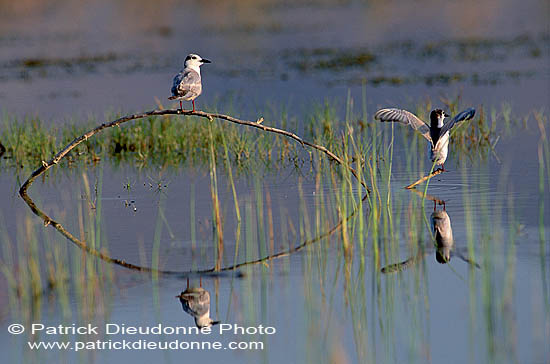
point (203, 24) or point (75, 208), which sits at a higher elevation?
point (203, 24)

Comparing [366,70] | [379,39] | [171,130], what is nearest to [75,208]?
[171,130]

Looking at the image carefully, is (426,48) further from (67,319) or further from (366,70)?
(67,319)

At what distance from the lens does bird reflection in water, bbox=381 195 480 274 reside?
6100 mm

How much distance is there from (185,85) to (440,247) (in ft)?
9.93

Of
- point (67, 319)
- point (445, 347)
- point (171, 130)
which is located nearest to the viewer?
point (445, 347)

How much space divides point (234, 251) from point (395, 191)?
2255 millimetres

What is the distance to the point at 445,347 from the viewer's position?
16.0 ft

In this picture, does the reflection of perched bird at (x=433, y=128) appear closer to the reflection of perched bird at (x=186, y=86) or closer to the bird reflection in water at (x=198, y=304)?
the reflection of perched bird at (x=186, y=86)

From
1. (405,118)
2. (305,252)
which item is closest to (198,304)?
(305,252)

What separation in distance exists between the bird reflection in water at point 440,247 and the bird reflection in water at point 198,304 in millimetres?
1088

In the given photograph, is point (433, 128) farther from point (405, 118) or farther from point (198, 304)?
point (198, 304)

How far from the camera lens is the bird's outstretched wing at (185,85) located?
8.61 meters

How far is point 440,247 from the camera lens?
6.62 metres

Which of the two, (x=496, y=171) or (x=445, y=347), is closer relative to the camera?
(x=445, y=347)
